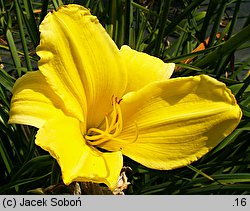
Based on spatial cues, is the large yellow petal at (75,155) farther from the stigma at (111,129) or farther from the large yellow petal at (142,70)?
the large yellow petal at (142,70)

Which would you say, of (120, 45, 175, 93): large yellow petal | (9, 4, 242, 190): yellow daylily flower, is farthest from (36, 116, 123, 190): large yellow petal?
(120, 45, 175, 93): large yellow petal

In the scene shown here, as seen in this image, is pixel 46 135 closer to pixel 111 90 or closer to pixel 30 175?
pixel 111 90

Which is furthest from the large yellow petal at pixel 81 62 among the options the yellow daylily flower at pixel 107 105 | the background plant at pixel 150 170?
the background plant at pixel 150 170

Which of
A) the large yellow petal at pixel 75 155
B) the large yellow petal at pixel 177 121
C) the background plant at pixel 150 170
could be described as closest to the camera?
the large yellow petal at pixel 75 155

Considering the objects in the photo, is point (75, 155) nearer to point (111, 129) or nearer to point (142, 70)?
point (111, 129)

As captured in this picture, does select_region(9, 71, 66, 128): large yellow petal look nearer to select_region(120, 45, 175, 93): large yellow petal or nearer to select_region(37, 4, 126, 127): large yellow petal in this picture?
select_region(37, 4, 126, 127): large yellow petal

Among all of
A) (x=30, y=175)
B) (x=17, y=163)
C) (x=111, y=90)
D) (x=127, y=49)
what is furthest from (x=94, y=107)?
(x=17, y=163)
